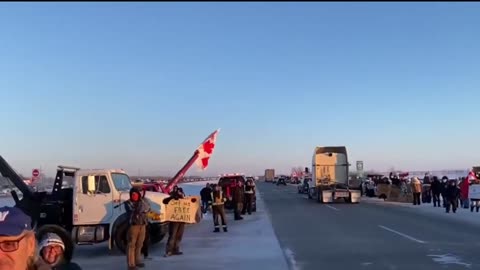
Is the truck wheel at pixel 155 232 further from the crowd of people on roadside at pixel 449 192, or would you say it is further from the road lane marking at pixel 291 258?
the crowd of people on roadside at pixel 449 192

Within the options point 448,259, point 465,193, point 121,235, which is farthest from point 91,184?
point 465,193

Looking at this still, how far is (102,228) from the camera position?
47.6 feet

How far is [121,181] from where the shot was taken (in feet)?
50.6

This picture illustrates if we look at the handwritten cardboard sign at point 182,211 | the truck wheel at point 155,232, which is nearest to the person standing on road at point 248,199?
the truck wheel at point 155,232

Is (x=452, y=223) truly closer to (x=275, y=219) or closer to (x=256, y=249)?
(x=275, y=219)

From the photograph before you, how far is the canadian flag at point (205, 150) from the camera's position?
2508 cm

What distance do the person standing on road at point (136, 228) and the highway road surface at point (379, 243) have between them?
3.21m

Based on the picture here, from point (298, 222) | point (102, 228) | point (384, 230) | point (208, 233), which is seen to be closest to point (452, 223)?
point (384, 230)

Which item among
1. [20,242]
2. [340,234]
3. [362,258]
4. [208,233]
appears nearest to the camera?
[20,242]

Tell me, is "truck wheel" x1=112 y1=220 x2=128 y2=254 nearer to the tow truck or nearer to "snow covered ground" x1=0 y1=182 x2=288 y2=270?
the tow truck

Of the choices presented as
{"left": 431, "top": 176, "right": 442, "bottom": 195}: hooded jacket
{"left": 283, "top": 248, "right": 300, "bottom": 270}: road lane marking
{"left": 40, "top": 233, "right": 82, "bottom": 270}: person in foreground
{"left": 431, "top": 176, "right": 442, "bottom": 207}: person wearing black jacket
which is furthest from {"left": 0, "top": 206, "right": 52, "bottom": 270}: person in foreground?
{"left": 431, "top": 176, "right": 442, "bottom": 195}: hooded jacket

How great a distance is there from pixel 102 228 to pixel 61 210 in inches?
56.2

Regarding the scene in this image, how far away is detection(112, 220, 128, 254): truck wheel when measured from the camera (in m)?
13.9

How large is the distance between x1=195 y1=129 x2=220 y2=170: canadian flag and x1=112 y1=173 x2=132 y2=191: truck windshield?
9.36 meters
